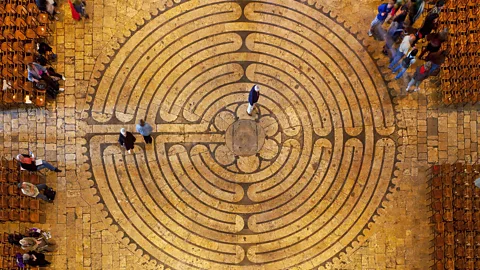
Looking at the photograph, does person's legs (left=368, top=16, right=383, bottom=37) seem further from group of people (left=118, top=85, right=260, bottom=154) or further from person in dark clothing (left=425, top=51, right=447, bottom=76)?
group of people (left=118, top=85, right=260, bottom=154)

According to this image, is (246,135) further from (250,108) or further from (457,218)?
(457,218)

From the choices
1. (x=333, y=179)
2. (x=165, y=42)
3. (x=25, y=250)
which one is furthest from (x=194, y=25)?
(x=25, y=250)

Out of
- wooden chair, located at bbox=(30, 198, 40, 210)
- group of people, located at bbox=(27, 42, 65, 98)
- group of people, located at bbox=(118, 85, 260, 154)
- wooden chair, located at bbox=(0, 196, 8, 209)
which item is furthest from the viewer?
wooden chair, located at bbox=(30, 198, 40, 210)

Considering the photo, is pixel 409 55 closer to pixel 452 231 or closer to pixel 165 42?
pixel 452 231

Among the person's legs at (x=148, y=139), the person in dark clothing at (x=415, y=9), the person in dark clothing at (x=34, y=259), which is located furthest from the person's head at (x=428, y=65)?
the person in dark clothing at (x=34, y=259)

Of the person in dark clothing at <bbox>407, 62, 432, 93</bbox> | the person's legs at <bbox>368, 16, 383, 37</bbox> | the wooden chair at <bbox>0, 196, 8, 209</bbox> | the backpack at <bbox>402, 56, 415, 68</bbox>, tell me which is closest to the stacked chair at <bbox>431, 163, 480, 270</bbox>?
the person in dark clothing at <bbox>407, 62, 432, 93</bbox>

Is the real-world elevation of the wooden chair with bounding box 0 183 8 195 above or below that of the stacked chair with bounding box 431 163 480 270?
above

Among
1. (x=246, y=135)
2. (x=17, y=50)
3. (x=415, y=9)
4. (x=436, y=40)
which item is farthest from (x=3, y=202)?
(x=415, y=9)
